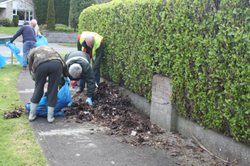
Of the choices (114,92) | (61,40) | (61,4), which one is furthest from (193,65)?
(61,4)

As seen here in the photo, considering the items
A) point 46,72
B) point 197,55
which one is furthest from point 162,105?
point 46,72

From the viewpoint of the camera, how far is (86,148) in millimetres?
4039

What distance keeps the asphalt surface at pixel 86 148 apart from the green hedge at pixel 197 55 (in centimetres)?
101

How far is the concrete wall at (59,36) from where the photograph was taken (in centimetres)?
2530

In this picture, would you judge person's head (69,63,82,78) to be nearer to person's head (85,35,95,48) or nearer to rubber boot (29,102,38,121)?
rubber boot (29,102,38,121)

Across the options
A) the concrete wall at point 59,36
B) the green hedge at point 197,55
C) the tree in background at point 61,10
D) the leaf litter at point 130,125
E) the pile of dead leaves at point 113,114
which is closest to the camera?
the green hedge at point 197,55

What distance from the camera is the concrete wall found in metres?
25.3

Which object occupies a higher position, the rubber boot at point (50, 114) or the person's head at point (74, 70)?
the person's head at point (74, 70)

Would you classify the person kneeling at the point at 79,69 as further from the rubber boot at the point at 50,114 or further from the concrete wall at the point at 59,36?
the concrete wall at the point at 59,36

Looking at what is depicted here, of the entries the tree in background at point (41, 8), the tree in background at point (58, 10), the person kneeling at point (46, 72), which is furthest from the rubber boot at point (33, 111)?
the tree in background at point (41, 8)

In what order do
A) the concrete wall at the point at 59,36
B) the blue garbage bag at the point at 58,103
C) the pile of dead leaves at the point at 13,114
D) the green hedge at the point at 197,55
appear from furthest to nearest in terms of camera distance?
the concrete wall at the point at 59,36 < the blue garbage bag at the point at 58,103 < the pile of dead leaves at the point at 13,114 < the green hedge at the point at 197,55

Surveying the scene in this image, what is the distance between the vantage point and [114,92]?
6.88 meters

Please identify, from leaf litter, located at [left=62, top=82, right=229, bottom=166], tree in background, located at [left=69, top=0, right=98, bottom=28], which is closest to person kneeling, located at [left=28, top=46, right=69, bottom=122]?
leaf litter, located at [left=62, top=82, right=229, bottom=166]

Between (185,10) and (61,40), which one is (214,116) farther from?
(61,40)
